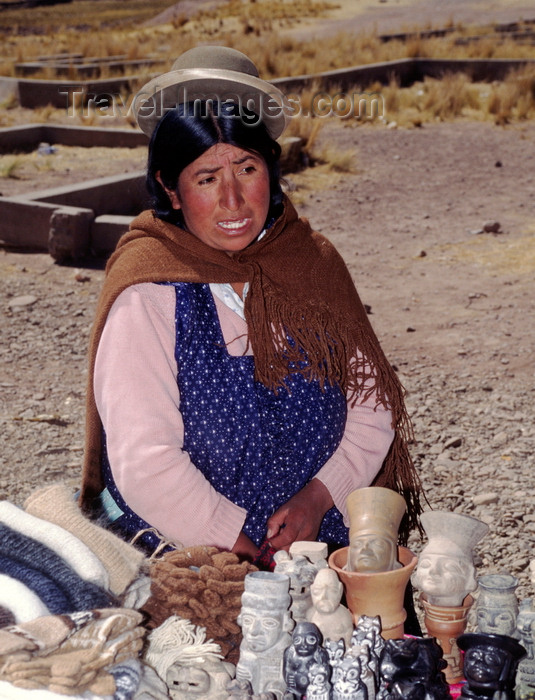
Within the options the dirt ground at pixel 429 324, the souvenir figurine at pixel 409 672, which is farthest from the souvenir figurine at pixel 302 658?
the dirt ground at pixel 429 324

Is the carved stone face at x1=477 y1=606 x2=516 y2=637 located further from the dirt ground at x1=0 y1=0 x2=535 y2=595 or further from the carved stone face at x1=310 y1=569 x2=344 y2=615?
the dirt ground at x1=0 y1=0 x2=535 y2=595

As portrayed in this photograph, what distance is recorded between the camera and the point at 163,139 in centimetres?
229

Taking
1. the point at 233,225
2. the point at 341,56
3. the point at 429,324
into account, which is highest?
the point at 233,225

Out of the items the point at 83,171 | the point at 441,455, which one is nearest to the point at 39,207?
the point at 83,171

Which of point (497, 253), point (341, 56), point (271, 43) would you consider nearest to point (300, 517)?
point (497, 253)

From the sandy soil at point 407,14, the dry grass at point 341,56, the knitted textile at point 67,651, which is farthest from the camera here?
the sandy soil at point 407,14

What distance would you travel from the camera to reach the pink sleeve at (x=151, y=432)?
7.09ft

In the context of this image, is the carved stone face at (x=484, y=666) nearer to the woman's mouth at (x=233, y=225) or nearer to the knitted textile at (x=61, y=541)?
the knitted textile at (x=61, y=541)

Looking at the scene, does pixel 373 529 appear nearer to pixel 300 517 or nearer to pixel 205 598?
pixel 205 598

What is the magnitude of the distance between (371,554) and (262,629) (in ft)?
0.85

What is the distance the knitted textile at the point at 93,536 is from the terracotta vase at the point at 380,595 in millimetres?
404

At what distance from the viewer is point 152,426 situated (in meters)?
2.17

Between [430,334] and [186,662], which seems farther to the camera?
[430,334]

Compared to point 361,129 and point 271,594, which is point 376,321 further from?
point 361,129
